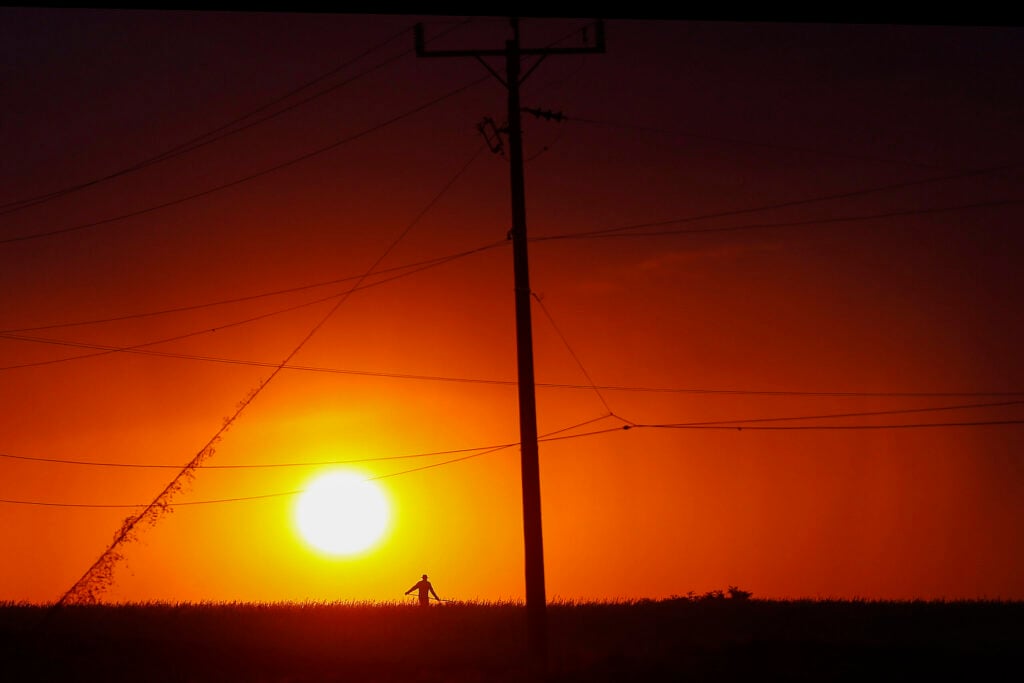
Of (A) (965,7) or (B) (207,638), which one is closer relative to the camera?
(A) (965,7)

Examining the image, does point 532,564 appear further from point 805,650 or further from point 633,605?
point 633,605

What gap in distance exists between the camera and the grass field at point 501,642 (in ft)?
73.5

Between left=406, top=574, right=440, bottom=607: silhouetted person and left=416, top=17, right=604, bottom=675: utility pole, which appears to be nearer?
left=416, top=17, right=604, bottom=675: utility pole

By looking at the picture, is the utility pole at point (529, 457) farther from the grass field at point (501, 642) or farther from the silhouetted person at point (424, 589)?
the silhouetted person at point (424, 589)

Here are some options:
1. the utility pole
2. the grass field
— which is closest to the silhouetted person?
the grass field

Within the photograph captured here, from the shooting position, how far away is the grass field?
22406mm

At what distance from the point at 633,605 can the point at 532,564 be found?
1328cm

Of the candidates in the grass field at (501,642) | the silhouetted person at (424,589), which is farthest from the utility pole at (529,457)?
the silhouetted person at (424,589)

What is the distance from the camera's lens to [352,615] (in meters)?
29.9

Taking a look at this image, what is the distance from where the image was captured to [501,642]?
26.4 m

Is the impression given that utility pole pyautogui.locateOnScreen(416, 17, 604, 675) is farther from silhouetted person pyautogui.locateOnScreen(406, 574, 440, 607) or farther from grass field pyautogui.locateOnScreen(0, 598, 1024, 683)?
silhouetted person pyautogui.locateOnScreen(406, 574, 440, 607)

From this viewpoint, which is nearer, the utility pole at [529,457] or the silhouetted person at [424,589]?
the utility pole at [529,457]

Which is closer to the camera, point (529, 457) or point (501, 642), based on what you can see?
point (529, 457)

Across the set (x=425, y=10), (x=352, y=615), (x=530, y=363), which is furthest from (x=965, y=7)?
(x=352, y=615)
